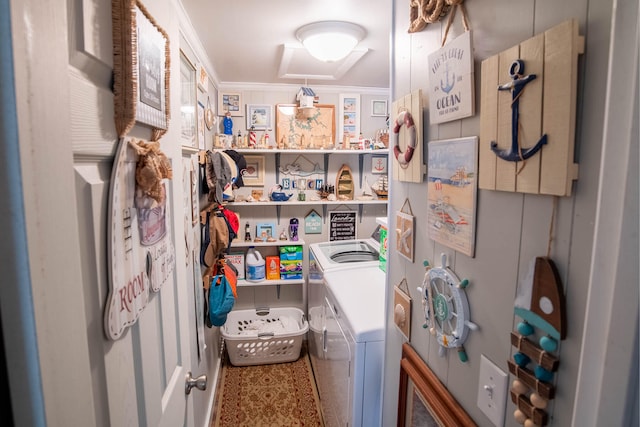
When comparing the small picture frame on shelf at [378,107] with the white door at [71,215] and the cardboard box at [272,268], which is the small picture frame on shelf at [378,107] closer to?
the cardboard box at [272,268]

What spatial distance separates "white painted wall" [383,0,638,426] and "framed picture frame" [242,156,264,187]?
7.77 ft

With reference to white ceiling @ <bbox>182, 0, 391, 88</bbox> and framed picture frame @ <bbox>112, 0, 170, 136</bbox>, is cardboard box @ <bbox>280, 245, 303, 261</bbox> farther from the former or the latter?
framed picture frame @ <bbox>112, 0, 170, 136</bbox>

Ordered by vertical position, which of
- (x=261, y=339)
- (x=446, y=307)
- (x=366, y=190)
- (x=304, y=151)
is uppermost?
(x=304, y=151)

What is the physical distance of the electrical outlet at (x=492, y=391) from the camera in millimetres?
674

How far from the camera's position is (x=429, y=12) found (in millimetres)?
875

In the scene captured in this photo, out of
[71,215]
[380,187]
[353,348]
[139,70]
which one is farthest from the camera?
[380,187]

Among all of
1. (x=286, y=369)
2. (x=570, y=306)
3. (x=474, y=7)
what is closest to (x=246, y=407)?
(x=286, y=369)

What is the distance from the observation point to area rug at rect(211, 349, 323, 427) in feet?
7.68

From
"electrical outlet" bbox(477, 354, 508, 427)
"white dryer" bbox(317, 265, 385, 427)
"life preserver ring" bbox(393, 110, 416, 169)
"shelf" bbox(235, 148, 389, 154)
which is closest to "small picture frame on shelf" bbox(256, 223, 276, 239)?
"shelf" bbox(235, 148, 389, 154)

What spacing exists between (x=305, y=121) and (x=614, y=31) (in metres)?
2.97

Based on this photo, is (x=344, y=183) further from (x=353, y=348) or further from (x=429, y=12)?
(x=429, y=12)

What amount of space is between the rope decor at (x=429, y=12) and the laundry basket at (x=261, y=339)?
2.55m

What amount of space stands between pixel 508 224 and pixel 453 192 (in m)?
0.18

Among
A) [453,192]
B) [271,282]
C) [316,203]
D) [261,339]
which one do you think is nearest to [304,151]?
[316,203]
